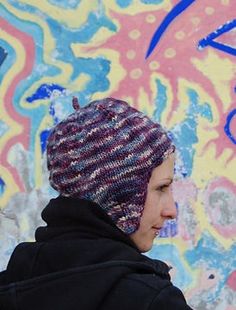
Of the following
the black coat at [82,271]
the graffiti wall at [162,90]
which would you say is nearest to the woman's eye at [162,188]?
the black coat at [82,271]

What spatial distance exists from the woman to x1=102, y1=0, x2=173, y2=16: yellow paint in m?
1.83

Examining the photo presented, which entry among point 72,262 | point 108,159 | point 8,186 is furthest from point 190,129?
point 72,262

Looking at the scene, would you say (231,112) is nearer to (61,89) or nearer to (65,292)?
(61,89)

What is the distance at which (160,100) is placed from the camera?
132 inches

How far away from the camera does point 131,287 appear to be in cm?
140

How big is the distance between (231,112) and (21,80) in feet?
3.52

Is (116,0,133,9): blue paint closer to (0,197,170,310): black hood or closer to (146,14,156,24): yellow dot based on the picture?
(146,14,156,24): yellow dot

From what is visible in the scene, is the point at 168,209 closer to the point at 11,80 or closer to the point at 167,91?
the point at 167,91

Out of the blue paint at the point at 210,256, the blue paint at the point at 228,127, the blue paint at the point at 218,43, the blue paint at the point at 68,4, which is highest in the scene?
the blue paint at the point at 68,4

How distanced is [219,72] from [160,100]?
33 cm

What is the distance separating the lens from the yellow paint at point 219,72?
3.35 metres

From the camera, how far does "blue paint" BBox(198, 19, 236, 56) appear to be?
335 centimetres

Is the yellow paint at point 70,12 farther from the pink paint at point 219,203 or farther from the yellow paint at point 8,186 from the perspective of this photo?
the pink paint at point 219,203

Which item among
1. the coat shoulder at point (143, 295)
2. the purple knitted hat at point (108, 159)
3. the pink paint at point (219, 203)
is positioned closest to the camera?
the coat shoulder at point (143, 295)
